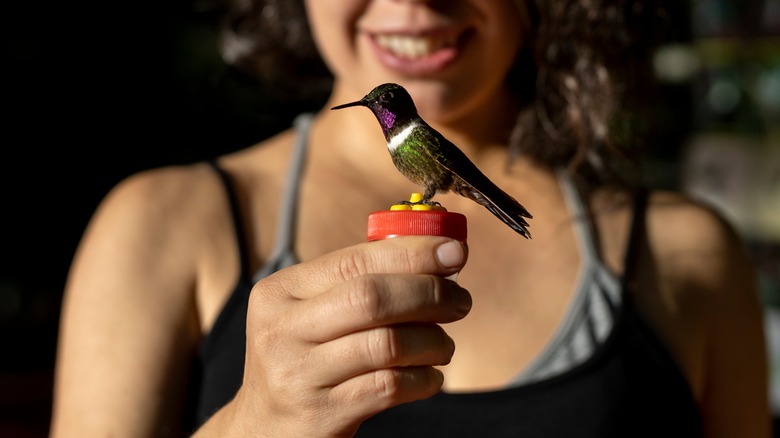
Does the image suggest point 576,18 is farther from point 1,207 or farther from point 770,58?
point 770,58

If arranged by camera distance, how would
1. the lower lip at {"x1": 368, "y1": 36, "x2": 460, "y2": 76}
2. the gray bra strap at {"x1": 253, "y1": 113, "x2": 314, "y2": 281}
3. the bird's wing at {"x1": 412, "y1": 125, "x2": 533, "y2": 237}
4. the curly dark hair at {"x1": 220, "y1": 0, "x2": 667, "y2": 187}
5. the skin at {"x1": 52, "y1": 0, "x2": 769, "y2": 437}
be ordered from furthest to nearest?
the curly dark hair at {"x1": 220, "y1": 0, "x2": 667, "y2": 187}, the gray bra strap at {"x1": 253, "y1": 113, "x2": 314, "y2": 281}, the skin at {"x1": 52, "y1": 0, "x2": 769, "y2": 437}, the lower lip at {"x1": 368, "y1": 36, "x2": 460, "y2": 76}, the bird's wing at {"x1": 412, "y1": 125, "x2": 533, "y2": 237}

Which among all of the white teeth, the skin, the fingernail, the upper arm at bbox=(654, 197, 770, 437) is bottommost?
the upper arm at bbox=(654, 197, 770, 437)

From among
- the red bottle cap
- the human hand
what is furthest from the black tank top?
the red bottle cap

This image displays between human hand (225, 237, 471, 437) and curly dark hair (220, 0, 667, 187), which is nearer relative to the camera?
human hand (225, 237, 471, 437)

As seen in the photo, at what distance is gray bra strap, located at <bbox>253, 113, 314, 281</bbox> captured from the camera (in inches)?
62.8

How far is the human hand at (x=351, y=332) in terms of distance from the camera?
34.1 inches

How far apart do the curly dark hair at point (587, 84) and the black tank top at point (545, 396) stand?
33cm

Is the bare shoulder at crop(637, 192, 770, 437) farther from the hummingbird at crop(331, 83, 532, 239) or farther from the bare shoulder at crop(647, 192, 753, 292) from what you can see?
the hummingbird at crop(331, 83, 532, 239)

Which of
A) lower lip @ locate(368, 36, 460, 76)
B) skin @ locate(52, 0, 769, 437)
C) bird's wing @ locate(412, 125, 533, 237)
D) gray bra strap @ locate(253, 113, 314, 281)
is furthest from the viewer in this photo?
gray bra strap @ locate(253, 113, 314, 281)

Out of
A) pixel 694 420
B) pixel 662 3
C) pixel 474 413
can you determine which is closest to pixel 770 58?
pixel 662 3

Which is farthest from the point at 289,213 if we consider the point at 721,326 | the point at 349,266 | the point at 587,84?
the point at 721,326

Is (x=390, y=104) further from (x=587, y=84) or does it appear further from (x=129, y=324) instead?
(x=587, y=84)

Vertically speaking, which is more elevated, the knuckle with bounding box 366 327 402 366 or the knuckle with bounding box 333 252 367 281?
the knuckle with bounding box 333 252 367 281

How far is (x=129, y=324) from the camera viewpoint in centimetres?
153
